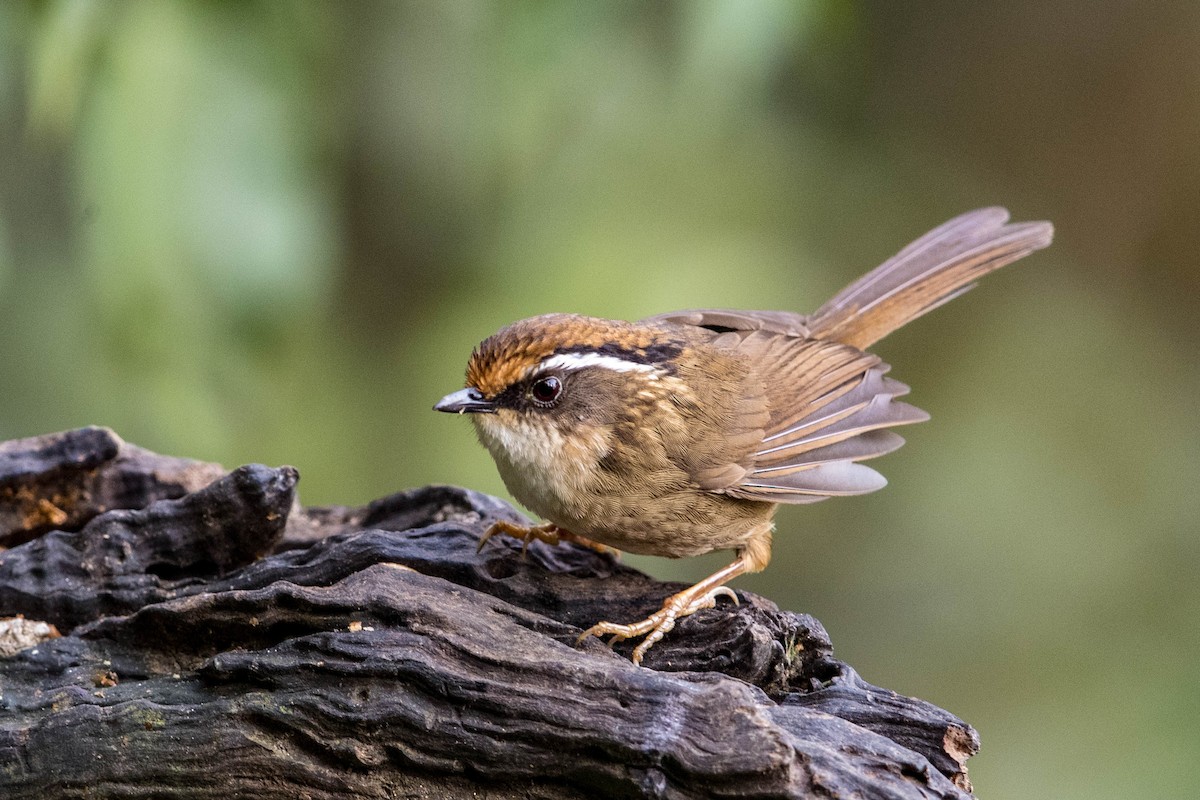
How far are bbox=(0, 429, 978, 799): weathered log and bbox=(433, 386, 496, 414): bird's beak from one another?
16.7 inches

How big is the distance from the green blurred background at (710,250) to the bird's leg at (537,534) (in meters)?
1.37

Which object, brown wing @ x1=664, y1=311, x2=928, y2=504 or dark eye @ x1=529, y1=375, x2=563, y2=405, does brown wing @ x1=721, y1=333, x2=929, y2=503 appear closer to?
brown wing @ x1=664, y1=311, x2=928, y2=504

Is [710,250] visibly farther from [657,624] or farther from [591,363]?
[657,624]

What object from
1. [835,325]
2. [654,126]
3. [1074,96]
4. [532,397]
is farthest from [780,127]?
[532,397]

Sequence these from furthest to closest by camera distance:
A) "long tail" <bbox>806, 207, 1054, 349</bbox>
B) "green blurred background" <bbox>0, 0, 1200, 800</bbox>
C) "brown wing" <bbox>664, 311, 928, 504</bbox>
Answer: "long tail" <bbox>806, 207, 1054, 349</bbox> < "green blurred background" <bbox>0, 0, 1200, 800</bbox> < "brown wing" <bbox>664, 311, 928, 504</bbox>

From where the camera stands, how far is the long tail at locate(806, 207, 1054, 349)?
4.66m

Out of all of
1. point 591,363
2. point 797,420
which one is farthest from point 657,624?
point 797,420

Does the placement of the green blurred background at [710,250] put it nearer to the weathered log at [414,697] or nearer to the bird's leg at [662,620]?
the weathered log at [414,697]

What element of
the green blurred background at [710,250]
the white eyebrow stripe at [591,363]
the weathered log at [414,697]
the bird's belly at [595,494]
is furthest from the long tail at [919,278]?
the weathered log at [414,697]

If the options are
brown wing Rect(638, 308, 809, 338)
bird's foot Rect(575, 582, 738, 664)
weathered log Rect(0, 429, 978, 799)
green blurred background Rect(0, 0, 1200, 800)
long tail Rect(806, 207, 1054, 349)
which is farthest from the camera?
long tail Rect(806, 207, 1054, 349)

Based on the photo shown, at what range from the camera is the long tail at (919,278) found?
15.3 ft

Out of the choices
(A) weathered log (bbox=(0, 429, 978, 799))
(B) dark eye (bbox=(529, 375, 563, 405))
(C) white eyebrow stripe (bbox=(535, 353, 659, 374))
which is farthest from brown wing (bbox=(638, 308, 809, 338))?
(A) weathered log (bbox=(0, 429, 978, 799))

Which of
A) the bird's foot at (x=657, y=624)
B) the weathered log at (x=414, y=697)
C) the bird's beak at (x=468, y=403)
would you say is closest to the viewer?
the weathered log at (x=414, y=697)

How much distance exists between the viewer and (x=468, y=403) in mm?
3572
